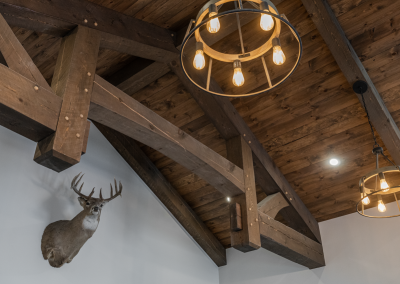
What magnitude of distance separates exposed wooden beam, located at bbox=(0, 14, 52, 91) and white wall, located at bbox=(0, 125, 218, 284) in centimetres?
168

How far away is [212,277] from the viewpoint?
5477 mm

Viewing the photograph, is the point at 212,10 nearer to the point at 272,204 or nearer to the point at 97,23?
the point at 97,23

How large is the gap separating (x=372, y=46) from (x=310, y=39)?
0.59 m

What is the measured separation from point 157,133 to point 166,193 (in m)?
2.20

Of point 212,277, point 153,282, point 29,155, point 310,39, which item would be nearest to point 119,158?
point 29,155

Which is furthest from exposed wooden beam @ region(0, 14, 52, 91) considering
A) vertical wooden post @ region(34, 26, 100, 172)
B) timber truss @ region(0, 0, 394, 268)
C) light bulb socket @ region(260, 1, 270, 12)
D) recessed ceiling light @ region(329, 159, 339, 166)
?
recessed ceiling light @ region(329, 159, 339, 166)

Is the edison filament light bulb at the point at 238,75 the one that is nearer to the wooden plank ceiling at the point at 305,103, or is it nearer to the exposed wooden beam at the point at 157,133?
the exposed wooden beam at the point at 157,133

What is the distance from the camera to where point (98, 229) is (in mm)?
4309

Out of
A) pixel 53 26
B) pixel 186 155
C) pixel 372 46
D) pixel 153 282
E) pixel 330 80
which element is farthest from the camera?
pixel 153 282

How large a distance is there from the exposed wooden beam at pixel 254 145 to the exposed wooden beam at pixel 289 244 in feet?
0.93

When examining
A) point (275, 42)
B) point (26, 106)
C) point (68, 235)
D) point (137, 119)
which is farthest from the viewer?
point (68, 235)

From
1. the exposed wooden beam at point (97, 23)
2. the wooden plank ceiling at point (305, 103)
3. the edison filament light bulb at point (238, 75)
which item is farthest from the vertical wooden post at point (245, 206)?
the edison filament light bulb at point (238, 75)

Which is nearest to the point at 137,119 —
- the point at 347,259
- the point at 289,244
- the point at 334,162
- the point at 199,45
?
the point at 199,45

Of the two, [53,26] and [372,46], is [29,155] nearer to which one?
[53,26]
